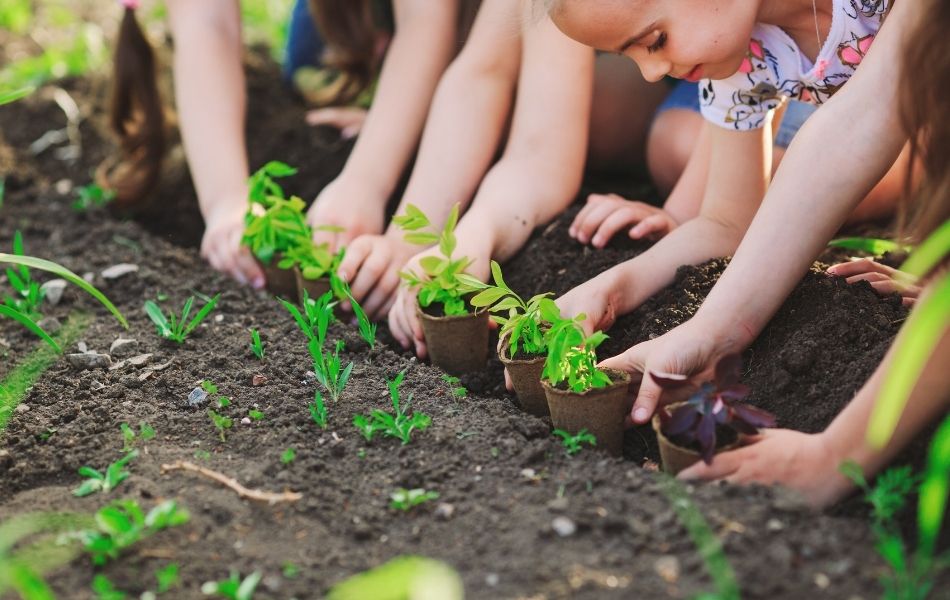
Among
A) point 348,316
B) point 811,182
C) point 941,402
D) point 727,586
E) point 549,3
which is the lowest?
point 348,316

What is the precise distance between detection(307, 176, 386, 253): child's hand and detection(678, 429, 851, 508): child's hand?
1330mm

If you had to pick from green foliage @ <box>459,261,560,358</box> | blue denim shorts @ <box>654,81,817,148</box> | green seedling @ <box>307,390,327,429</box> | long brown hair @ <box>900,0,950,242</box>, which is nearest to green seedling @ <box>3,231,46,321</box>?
green seedling @ <box>307,390,327,429</box>

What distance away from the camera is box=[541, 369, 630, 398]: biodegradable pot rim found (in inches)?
69.1

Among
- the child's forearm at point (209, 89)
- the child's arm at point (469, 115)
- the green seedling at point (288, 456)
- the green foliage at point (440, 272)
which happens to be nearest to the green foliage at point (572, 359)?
the green foliage at point (440, 272)

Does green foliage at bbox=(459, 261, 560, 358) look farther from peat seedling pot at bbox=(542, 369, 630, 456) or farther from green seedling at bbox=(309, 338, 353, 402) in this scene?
green seedling at bbox=(309, 338, 353, 402)

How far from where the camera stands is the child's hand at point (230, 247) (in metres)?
2.68

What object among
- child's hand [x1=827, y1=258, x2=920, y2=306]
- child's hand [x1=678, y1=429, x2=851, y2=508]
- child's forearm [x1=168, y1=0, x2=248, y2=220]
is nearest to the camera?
child's hand [x1=678, y1=429, x2=851, y2=508]

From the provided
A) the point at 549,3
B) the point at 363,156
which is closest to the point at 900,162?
the point at 549,3

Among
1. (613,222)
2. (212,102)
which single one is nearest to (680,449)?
(613,222)

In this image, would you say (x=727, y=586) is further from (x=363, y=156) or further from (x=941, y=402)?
(x=363, y=156)

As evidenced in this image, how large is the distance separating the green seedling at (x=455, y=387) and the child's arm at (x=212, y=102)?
102 cm

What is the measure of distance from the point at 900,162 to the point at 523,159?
99 centimetres

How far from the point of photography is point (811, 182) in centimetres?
179

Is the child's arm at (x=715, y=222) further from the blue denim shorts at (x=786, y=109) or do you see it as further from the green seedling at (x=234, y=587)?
the green seedling at (x=234, y=587)
